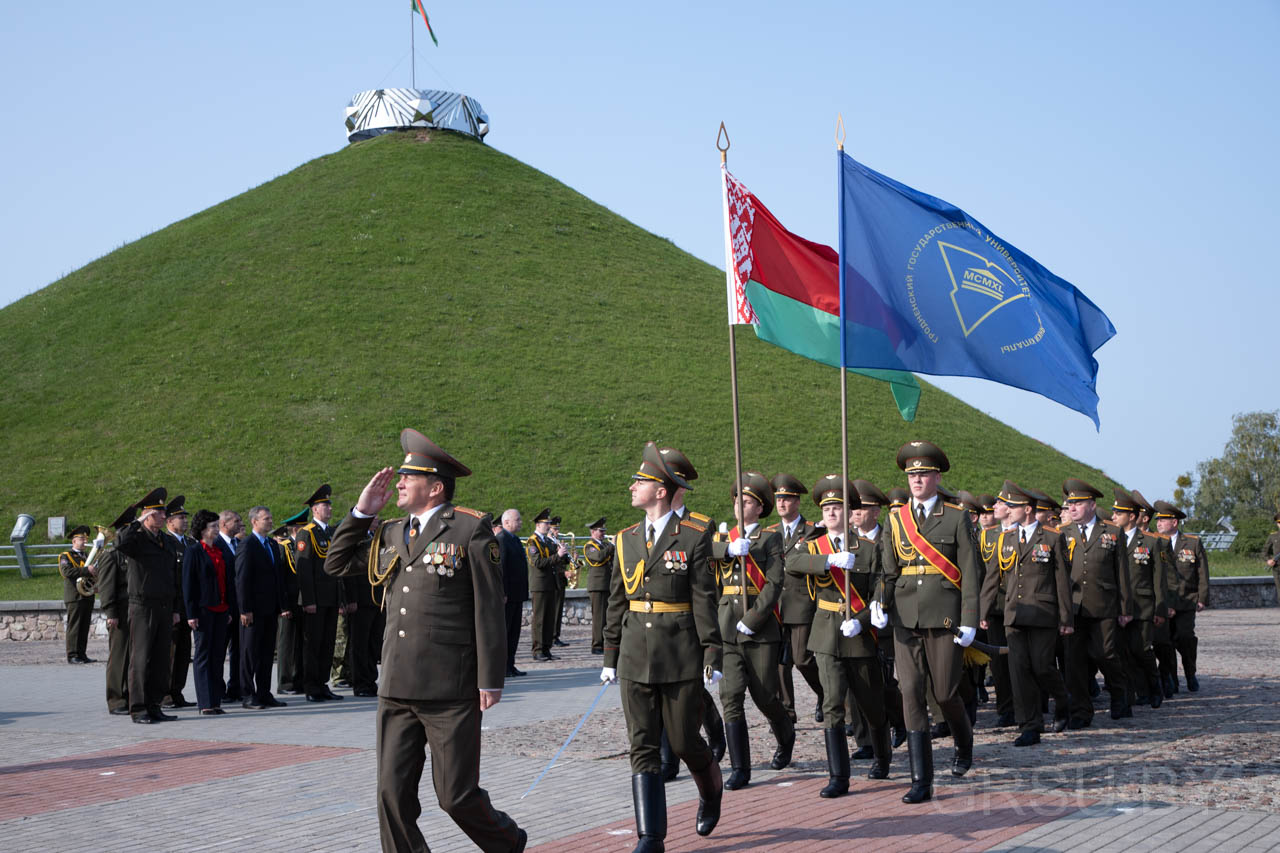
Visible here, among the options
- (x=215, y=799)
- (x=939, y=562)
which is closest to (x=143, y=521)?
(x=215, y=799)

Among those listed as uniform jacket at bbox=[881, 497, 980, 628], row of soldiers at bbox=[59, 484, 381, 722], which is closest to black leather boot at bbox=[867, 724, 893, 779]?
uniform jacket at bbox=[881, 497, 980, 628]

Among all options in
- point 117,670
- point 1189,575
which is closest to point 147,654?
point 117,670

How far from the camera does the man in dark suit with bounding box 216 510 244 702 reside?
14.0 m

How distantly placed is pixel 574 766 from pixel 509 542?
30.4 ft

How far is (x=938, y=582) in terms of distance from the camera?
27.5ft

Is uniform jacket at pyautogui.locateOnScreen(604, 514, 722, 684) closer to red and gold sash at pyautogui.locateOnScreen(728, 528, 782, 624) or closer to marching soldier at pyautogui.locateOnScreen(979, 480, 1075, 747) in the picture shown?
red and gold sash at pyautogui.locateOnScreen(728, 528, 782, 624)

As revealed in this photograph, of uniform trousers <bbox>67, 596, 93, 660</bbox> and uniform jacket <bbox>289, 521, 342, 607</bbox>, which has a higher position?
uniform jacket <bbox>289, 521, 342, 607</bbox>

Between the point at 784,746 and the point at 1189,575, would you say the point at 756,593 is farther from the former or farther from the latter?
the point at 1189,575

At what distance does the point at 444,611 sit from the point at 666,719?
1.63 m

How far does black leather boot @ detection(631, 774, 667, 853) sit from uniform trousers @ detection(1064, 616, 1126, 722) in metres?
6.14

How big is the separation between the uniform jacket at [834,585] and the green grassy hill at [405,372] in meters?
29.2

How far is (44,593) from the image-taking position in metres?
30.3

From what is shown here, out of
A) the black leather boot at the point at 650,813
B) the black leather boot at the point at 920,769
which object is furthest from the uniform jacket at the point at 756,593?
the black leather boot at the point at 650,813

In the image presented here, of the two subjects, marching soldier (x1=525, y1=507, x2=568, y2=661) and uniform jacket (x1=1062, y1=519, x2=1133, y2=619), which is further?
marching soldier (x1=525, y1=507, x2=568, y2=661)
